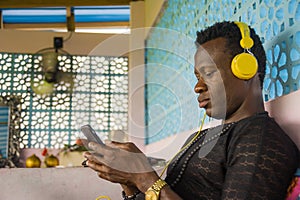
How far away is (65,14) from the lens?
15.4 ft

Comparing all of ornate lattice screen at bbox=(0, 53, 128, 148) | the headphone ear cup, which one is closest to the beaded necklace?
the headphone ear cup

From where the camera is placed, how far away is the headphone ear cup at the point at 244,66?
3.85ft

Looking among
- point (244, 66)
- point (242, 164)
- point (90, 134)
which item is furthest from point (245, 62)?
point (90, 134)

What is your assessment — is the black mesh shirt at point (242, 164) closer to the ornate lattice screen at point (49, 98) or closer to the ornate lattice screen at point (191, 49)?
the ornate lattice screen at point (191, 49)

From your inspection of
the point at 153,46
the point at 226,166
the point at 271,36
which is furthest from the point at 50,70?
the point at 226,166

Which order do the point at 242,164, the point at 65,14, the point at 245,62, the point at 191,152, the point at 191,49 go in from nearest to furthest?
1. the point at 242,164
2. the point at 245,62
3. the point at 191,152
4. the point at 191,49
5. the point at 65,14

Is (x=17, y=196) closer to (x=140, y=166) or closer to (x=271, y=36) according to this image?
(x=140, y=166)

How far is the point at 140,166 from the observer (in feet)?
3.72

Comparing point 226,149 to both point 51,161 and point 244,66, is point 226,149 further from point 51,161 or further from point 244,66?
point 51,161

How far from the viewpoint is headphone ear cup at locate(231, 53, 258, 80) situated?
3.85 feet

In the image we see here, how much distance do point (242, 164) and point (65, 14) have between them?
3914mm

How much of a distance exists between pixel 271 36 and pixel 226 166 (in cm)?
54

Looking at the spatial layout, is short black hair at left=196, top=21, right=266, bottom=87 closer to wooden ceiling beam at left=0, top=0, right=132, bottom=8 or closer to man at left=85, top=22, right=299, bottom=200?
man at left=85, top=22, right=299, bottom=200

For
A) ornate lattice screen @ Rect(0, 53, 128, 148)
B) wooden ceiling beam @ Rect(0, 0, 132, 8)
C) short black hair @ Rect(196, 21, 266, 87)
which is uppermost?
wooden ceiling beam @ Rect(0, 0, 132, 8)
